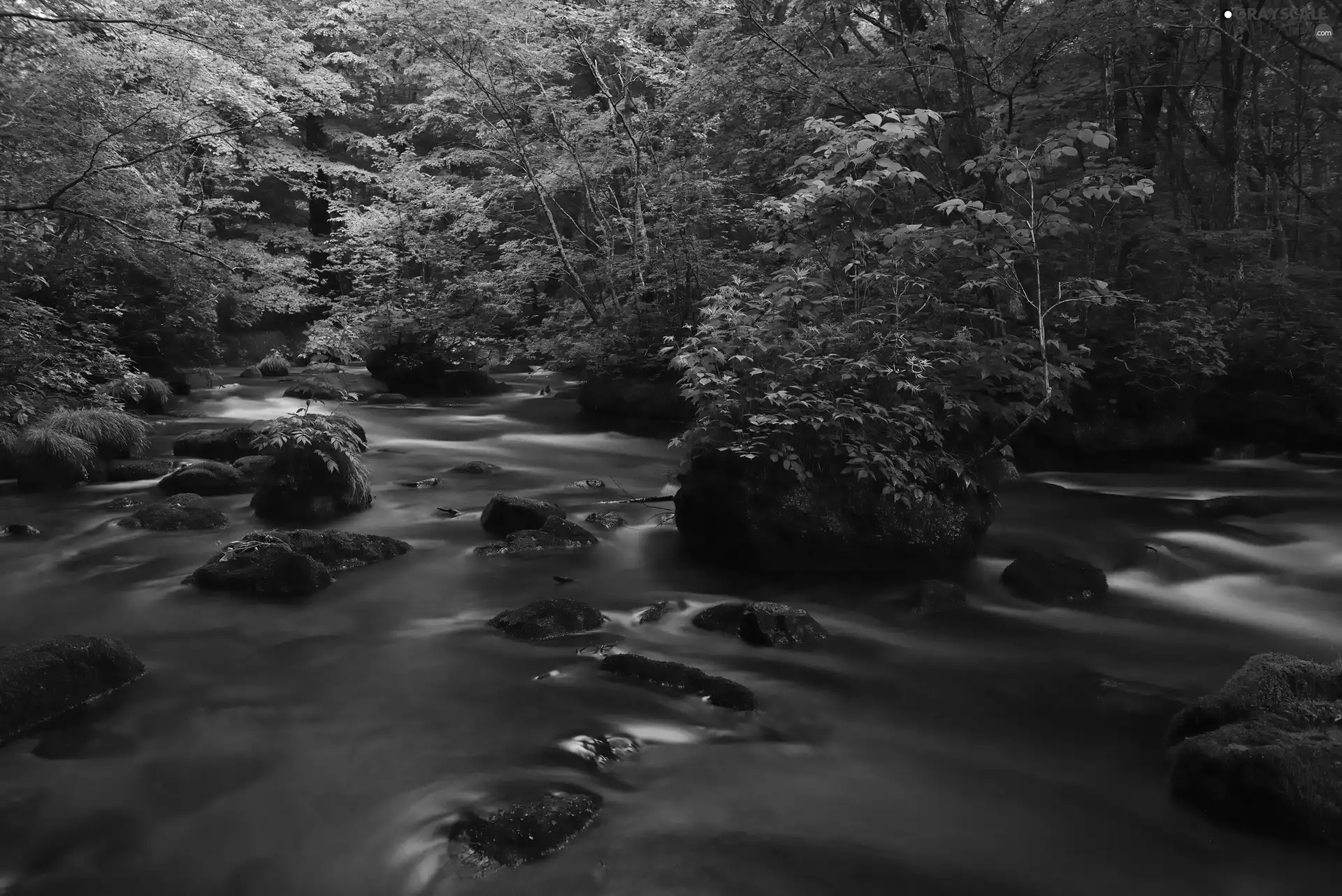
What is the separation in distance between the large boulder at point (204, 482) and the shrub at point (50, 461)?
1084 millimetres

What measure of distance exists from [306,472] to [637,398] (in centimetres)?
742

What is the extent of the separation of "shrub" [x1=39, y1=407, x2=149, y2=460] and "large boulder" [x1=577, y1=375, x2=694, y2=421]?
7.53 metres

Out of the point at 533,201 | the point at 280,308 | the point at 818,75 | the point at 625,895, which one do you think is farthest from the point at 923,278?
the point at 280,308

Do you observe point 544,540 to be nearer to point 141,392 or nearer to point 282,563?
point 282,563

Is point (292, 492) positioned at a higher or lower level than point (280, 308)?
lower

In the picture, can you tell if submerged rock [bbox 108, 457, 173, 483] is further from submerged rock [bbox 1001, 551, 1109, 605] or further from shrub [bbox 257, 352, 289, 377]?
shrub [bbox 257, 352, 289, 377]

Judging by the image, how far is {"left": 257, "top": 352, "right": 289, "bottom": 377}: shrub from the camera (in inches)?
811

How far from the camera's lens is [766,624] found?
517cm

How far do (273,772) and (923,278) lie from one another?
6339 millimetres

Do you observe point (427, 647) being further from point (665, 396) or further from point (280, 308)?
point (280, 308)

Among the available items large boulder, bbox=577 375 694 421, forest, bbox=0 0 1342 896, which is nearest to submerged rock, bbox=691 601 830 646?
forest, bbox=0 0 1342 896

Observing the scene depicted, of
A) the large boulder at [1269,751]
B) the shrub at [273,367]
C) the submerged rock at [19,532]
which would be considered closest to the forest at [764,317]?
the large boulder at [1269,751]

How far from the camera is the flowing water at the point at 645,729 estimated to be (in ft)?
10.1

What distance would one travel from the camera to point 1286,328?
38.3ft
